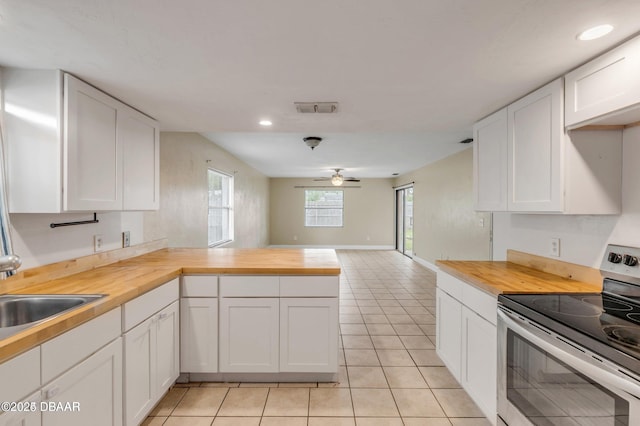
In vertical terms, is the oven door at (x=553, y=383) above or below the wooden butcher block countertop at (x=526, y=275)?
below

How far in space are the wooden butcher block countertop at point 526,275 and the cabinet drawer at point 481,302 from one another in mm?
48

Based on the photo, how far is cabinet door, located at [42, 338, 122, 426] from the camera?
118 centimetres

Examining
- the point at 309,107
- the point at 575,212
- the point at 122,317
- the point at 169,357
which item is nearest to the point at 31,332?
the point at 122,317

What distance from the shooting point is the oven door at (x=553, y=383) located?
1034 mm

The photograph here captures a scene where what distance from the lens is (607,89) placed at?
1.48 metres

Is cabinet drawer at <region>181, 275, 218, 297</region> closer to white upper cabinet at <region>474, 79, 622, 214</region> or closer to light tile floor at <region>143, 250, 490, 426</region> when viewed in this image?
light tile floor at <region>143, 250, 490, 426</region>

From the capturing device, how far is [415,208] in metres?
7.71

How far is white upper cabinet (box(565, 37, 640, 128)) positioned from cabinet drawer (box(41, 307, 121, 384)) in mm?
2724

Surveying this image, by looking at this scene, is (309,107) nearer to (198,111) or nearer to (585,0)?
(198,111)

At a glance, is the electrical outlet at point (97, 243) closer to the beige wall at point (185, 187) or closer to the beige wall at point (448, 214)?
the beige wall at point (185, 187)

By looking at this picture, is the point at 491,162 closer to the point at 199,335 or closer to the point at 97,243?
the point at 199,335

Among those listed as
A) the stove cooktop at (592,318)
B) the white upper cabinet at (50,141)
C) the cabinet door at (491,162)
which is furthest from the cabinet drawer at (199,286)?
the cabinet door at (491,162)

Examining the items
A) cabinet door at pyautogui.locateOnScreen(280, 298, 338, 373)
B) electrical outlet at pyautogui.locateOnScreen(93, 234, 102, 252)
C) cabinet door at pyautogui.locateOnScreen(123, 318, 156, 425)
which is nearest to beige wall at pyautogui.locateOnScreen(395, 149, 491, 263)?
cabinet door at pyautogui.locateOnScreen(280, 298, 338, 373)

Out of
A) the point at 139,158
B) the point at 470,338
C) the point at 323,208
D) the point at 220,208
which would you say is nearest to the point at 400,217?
the point at 323,208
